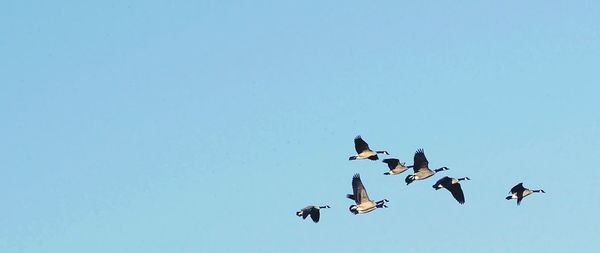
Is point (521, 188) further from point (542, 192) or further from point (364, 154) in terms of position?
Answer: point (364, 154)

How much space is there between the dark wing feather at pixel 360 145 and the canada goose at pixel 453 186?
527cm

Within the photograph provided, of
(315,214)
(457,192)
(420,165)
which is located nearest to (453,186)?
(457,192)

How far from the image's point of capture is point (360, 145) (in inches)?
5212

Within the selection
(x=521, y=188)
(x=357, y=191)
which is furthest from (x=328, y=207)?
(x=521, y=188)

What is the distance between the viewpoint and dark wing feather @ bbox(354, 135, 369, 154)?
132m

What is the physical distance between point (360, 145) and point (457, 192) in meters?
7.26

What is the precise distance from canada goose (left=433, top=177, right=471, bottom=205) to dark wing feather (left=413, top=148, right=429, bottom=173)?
1428 mm

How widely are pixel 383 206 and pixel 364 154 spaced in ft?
12.9

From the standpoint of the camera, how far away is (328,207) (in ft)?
445

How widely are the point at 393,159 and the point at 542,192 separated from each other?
33.6 ft

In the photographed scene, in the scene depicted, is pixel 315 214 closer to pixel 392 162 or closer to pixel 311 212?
pixel 311 212

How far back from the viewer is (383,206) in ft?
439

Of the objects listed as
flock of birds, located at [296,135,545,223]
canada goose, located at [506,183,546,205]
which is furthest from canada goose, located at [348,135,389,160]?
canada goose, located at [506,183,546,205]

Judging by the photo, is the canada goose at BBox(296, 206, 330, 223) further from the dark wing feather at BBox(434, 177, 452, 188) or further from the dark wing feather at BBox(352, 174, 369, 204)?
the dark wing feather at BBox(434, 177, 452, 188)
